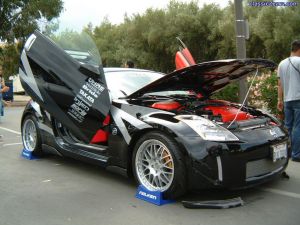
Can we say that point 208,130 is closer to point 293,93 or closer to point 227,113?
point 227,113

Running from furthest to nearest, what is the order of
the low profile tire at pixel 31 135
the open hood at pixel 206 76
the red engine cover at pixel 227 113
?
the low profile tire at pixel 31 135 → the red engine cover at pixel 227 113 → the open hood at pixel 206 76

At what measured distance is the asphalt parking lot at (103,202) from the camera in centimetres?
383

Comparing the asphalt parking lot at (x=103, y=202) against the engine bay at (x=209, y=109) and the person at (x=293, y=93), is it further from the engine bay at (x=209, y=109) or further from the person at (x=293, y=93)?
the engine bay at (x=209, y=109)

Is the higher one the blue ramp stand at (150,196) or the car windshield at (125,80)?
the car windshield at (125,80)

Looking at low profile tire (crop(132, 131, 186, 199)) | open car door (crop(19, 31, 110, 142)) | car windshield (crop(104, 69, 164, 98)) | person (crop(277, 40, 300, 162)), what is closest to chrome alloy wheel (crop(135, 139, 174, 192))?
low profile tire (crop(132, 131, 186, 199))

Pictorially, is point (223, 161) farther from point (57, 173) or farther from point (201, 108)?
point (57, 173)

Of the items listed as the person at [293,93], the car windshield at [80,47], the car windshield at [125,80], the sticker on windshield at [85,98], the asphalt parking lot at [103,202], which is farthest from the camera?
the person at [293,93]

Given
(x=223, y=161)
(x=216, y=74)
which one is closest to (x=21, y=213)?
(x=223, y=161)

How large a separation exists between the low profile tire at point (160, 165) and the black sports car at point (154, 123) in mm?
10

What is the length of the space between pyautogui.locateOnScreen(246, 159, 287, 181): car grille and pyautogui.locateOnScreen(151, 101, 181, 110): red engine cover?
111cm

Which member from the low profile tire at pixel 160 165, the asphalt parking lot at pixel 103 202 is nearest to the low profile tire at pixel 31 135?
the asphalt parking lot at pixel 103 202

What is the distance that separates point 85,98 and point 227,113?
1.72m

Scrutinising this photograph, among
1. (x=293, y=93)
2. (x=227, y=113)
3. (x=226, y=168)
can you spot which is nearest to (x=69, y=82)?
(x=227, y=113)

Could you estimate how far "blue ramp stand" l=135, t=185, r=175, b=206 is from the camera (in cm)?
422
